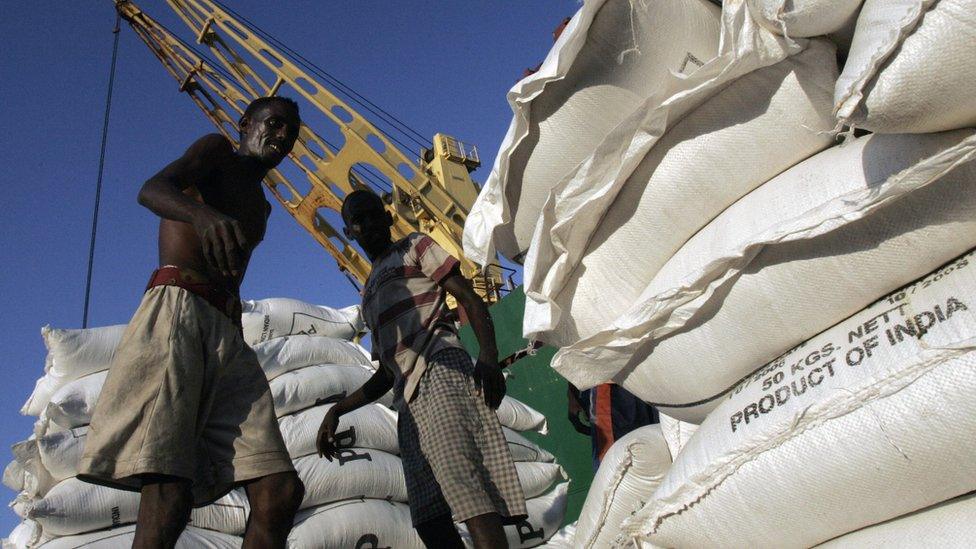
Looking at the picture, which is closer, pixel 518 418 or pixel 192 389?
pixel 192 389

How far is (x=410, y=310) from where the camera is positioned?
2273 mm

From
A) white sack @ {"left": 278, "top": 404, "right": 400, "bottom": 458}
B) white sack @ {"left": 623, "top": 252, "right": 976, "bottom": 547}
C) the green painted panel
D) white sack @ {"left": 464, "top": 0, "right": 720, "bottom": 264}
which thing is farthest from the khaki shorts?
the green painted panel

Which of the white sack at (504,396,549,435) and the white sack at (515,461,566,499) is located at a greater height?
the white sack at (504,396,549,435)

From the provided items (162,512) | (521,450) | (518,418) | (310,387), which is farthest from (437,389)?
(518,418)

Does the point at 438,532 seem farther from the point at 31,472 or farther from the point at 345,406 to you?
the point at 31,472

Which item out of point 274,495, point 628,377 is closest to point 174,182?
point 274,495

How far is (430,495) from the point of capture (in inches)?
87.3

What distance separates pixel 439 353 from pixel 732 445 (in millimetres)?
945

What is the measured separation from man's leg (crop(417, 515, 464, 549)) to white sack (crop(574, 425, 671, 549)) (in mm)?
434

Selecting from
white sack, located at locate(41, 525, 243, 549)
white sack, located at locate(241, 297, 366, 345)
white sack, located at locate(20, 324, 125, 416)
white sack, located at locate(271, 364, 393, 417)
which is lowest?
white sack, located at locate(41, 525, 243, 549)

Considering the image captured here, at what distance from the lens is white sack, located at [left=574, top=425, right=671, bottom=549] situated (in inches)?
75.7

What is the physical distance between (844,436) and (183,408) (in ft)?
3.98

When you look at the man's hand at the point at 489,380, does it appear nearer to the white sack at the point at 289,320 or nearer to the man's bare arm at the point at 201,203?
the man's bare arm at the point at 201,203

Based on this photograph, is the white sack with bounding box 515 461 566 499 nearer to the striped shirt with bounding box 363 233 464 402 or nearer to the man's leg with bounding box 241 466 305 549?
the striped shirt with bounding box 363 233 464 402
